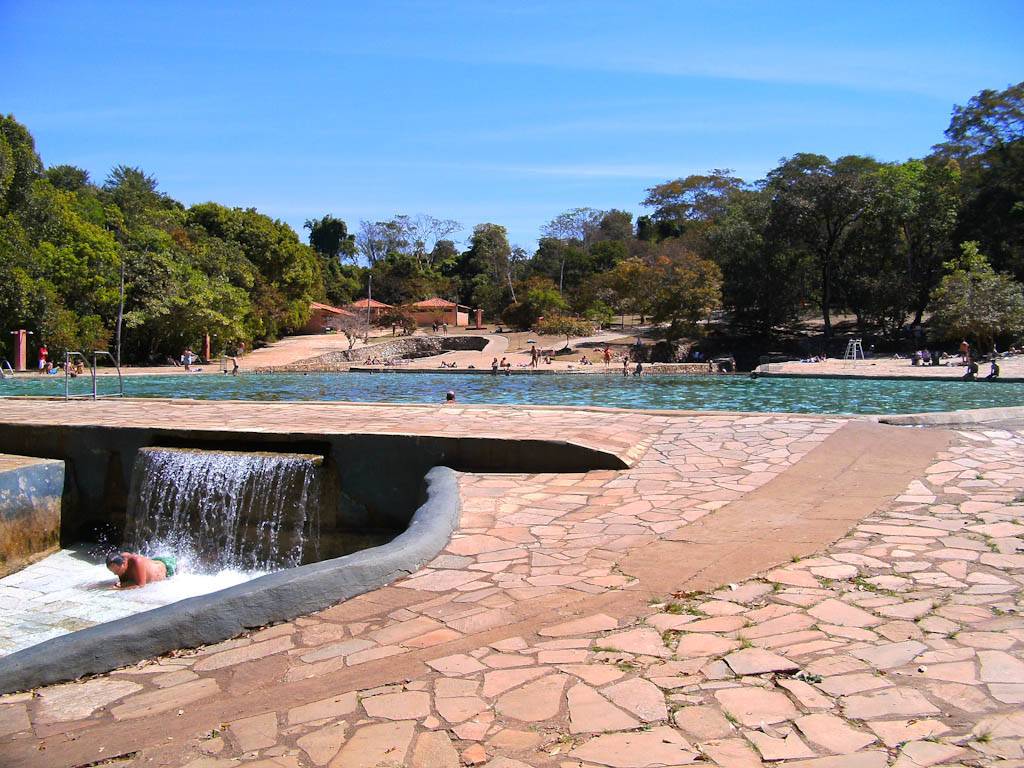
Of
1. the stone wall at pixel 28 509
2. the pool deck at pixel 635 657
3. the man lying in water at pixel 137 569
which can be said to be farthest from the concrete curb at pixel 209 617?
the stone wall at pixel 28 509

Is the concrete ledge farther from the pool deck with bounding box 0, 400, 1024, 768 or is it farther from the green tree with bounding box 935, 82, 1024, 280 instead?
the pool deck with bounding box 0, 400, 1024, 768

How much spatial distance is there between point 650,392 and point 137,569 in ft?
54.3

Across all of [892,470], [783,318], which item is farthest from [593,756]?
[783,318]

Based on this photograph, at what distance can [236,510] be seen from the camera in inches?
266

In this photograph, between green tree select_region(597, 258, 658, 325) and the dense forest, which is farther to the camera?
green tree select_region(597, 258, 658, 325)

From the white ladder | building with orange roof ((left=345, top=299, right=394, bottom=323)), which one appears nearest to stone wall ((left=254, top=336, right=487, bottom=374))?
building with orange roof ((left=345, top=299, right=394, bottom=323))

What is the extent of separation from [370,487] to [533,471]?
155 cm

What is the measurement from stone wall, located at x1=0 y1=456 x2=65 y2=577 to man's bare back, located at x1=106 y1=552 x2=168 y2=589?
1541mm

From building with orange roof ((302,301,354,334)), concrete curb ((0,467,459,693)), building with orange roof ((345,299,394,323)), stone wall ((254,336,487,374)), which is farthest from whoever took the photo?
building with orange roof ((302,301,354,334))

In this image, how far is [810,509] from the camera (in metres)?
4.93

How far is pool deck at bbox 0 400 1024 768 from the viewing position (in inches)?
91.7

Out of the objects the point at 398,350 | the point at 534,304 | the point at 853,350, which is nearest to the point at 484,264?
the point at 534,304

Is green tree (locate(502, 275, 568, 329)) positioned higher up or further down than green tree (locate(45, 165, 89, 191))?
further down

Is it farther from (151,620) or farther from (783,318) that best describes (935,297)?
(151,620)
